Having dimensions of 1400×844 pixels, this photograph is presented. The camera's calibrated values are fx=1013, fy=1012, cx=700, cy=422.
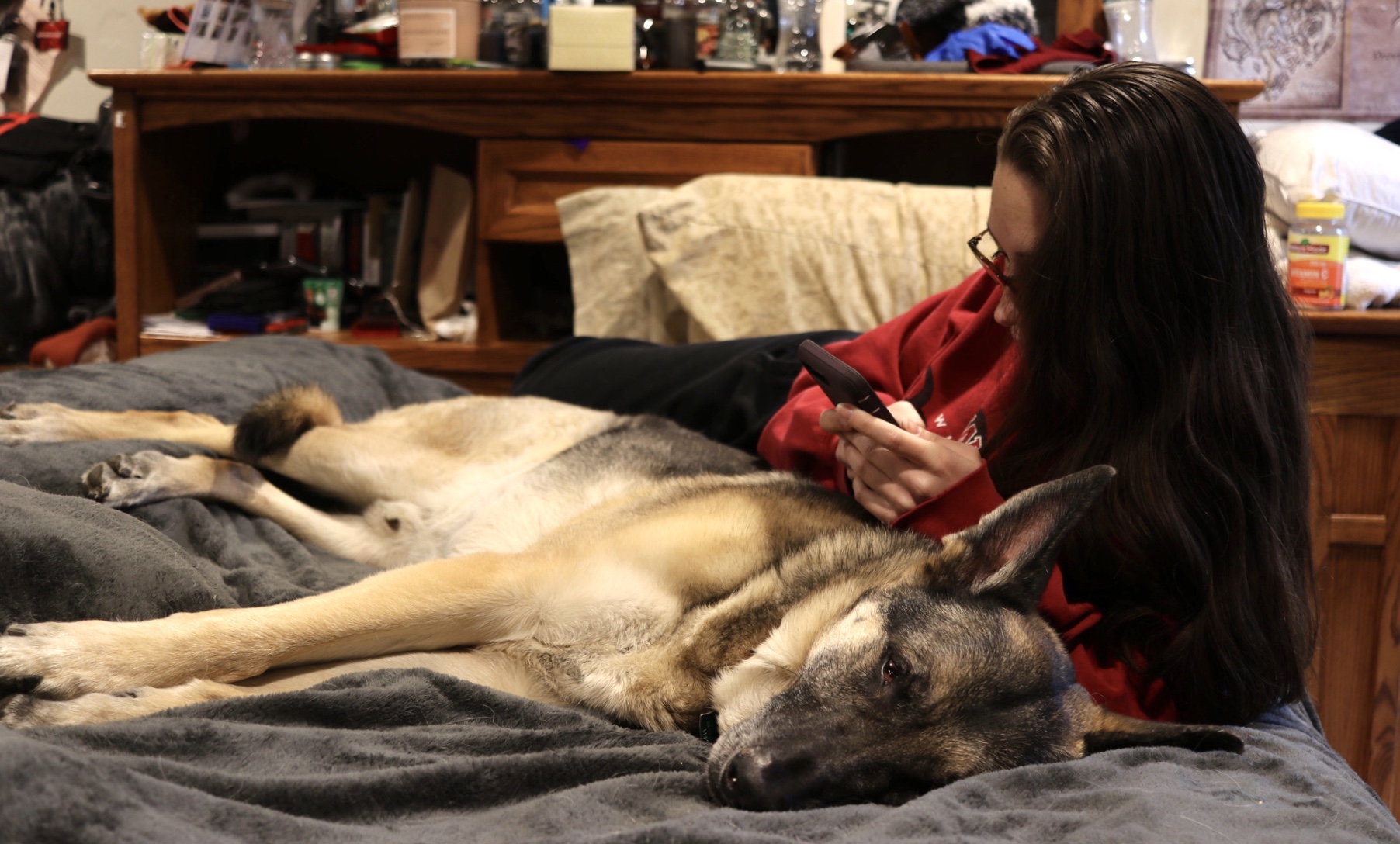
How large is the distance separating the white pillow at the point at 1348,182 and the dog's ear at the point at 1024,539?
90.5 inches

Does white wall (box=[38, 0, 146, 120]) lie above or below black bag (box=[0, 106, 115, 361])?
above

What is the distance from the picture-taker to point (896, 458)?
160 centimetres

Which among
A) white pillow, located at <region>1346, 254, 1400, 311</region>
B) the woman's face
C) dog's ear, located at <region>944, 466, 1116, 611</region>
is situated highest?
the woman's face

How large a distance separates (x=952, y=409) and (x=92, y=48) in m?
4.96

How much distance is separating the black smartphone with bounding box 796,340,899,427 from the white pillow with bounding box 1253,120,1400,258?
212 cm

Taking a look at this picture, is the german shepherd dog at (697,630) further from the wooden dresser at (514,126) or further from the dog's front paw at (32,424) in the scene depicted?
the wooden dresser at (514,126)

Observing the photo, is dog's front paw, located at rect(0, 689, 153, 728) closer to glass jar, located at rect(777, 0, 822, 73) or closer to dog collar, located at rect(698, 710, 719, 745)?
dog collar, located at rect(698, 710, 719, 745)

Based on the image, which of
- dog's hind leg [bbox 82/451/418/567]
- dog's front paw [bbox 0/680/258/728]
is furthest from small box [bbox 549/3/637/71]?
dog's front paw [bbox 0/680/258/728]

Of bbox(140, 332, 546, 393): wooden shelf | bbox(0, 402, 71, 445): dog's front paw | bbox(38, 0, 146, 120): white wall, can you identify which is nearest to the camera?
bbox(0, 402, 71, 445): dog's front paw

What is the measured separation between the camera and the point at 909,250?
9.95ft

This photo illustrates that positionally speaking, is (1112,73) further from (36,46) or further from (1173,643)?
(36,46)

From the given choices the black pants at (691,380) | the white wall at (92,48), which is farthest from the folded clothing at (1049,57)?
the white wall at (92,48)

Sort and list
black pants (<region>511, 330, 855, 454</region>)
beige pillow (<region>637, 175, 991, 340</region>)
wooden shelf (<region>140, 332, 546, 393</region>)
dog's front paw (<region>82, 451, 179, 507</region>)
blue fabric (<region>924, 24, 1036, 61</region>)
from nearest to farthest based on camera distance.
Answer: dog's front paw (<region>82, 451, 179, 507</region>), black pants (<region>511, 330, 855, 454</region>), beige pillow (<region>637, 175, 991, 340</region>), blue fabric (<region>924, 24, 1036, 61</region>), wooden shelf (<region>140, 332, 546, 393</region>)

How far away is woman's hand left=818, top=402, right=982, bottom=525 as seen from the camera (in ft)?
5.02
